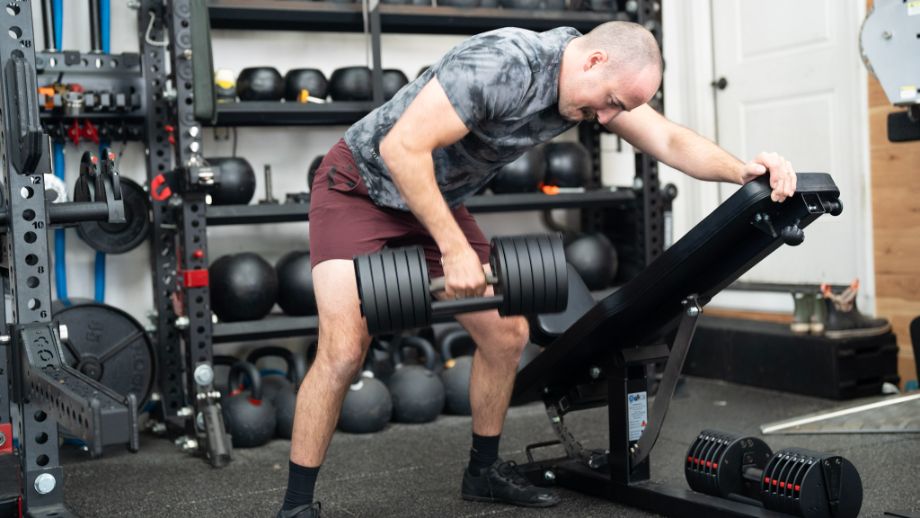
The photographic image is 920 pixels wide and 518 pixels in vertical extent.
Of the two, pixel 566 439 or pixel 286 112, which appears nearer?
pixel 566 439

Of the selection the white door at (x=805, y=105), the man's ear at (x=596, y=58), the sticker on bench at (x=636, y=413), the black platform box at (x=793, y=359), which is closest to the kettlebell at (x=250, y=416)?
the sticker on bench at (x=636, y=413)

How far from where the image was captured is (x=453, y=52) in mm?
2131

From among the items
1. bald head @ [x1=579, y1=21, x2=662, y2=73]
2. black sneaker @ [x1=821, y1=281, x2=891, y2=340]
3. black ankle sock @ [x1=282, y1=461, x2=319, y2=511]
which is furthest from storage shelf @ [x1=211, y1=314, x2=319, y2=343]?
black sneaker @ [x1=821, y1=281, x2=891, y2=340]

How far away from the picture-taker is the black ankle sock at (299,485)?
2270 millimetres

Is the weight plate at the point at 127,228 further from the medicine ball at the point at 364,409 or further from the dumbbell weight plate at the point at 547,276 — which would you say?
the dumbbell weight plate at the point at 547,276

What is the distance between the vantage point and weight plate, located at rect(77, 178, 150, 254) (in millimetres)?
3648

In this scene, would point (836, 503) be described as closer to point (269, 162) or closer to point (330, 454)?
point (330, 454)

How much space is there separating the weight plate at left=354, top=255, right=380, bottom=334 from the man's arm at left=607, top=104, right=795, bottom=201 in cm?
79

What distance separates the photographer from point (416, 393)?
12.0 ft

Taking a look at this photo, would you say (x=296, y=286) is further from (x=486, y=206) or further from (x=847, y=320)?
(x=847, y=320)

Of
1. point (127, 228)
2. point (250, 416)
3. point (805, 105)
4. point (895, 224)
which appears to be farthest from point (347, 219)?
point (805, 105)

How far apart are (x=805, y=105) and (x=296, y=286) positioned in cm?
238

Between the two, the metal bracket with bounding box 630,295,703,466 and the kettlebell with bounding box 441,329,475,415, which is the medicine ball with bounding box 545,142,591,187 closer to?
the kettlebell with bounding box 441,329,475,415

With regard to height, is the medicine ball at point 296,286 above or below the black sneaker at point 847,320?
above
